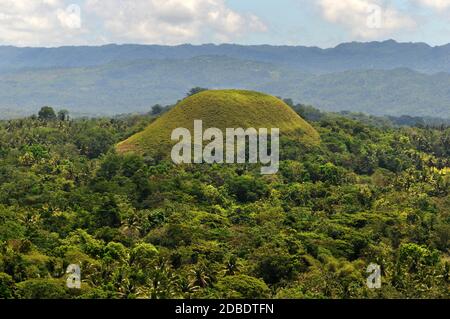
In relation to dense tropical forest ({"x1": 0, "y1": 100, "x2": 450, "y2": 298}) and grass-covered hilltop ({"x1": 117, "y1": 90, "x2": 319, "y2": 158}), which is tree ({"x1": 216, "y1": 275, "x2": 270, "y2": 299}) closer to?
dense tropical forest ({"x1": 0, "y1": 100, "x2": 450, "y2": 298})

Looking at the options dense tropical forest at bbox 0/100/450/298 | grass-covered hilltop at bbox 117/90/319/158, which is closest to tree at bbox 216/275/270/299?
dense tropical forest at bbox 0/100/450/298

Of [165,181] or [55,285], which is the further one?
[165,181]

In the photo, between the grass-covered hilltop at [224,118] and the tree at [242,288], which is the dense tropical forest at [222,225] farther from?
the grass-covered hilltop at [224,118]

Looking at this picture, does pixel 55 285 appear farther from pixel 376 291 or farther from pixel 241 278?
pixel 376 291

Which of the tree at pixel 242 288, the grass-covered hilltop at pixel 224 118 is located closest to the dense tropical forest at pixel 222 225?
the tree at pixel 242 288

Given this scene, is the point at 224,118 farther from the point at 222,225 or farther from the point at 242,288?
the point at 242,288
